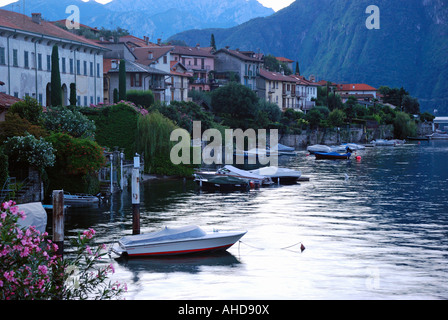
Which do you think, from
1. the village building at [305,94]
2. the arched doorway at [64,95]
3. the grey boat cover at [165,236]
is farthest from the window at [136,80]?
the grey boat cover at [165,236]

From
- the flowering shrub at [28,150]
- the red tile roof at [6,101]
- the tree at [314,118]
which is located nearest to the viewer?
the flowering shrub at [28,150]

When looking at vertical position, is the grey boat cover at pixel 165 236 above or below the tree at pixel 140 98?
below

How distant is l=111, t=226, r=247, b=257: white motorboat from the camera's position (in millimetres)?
32875

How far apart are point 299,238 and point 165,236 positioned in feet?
31.9

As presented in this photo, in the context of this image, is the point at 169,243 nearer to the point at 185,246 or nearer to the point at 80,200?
the point at 185,246

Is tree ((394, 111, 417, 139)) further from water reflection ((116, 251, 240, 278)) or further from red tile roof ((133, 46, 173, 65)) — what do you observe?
water reflection ((116, 251, 240, 278))

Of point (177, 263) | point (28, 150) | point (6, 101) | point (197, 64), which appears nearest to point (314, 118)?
point (197, 64)

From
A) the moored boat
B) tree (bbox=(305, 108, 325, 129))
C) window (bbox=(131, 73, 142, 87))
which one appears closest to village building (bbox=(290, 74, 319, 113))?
tree (bbox=(305, 108, 325, 129))

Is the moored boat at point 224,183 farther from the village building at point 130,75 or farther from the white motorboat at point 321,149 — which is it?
the white motorboat at point 321,149

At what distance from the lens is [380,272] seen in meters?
30.7

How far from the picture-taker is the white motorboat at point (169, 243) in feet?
108

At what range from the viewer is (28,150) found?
155 ft

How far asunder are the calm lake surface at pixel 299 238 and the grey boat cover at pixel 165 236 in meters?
0.97

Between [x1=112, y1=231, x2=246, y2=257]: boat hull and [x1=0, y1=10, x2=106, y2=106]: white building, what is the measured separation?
31546mm
